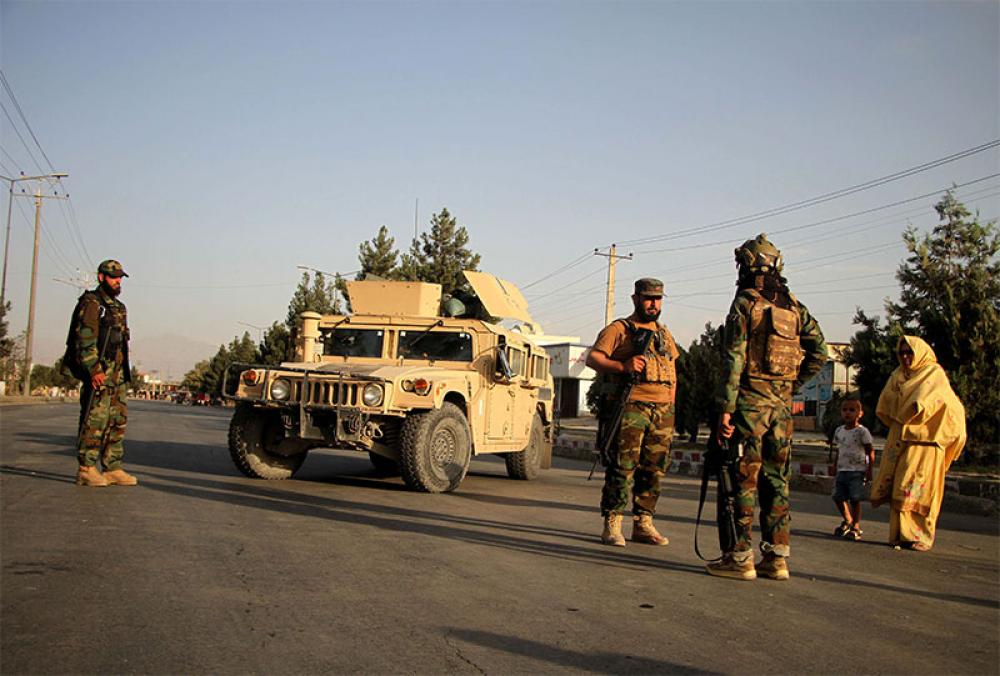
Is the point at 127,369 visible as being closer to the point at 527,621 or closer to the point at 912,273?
the point at 527,621

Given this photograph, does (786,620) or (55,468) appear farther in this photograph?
(55,468)

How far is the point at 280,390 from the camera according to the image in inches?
361

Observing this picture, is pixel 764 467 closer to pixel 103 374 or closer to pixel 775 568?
pixel 775 568

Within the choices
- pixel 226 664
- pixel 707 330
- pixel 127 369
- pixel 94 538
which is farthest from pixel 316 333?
pixel 707 330

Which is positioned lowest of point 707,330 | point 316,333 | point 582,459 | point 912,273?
point 582,459

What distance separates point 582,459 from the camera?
67.1 ft

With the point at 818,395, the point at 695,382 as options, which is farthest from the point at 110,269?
the point at 818,395

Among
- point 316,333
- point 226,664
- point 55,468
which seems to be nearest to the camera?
point 226,664

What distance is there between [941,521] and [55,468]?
965 cm

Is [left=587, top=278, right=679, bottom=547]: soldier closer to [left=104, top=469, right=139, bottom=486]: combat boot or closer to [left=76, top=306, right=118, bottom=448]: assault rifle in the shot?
[left=76, top=306, right=118, bottom=448]: assault rifle

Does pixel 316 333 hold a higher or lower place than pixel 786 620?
higher

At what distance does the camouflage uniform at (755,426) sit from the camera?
5.38m

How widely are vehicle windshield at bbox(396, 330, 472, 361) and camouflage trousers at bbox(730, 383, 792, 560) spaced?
5.44 meters

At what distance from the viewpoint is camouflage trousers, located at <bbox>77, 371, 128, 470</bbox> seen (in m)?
8.07
